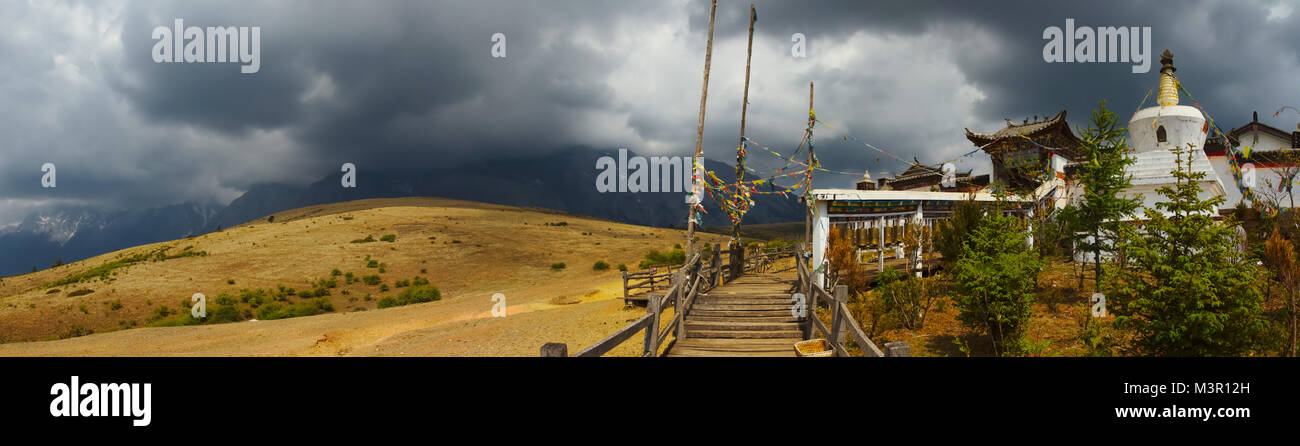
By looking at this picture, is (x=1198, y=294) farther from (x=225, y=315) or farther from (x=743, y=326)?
(x=225, y=315)

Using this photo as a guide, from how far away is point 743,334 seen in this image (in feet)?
33.5

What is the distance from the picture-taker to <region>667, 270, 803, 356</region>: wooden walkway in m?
9.42

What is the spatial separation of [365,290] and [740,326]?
35.9 metres

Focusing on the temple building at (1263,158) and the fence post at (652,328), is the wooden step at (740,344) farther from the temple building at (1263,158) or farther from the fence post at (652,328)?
the temple building at (1263,158)

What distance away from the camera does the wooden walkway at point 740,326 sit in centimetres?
942

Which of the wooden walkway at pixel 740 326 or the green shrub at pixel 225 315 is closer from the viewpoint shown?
the wooden walkway at pixel 740 326

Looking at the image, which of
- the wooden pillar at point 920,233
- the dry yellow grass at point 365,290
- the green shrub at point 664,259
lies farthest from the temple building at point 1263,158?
the green shrub at point 664,259

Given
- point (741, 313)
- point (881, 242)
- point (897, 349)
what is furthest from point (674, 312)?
point (881, 242)

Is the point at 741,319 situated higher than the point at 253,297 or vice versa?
the point at 741,319

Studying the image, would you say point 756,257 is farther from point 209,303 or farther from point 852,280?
point 209,303

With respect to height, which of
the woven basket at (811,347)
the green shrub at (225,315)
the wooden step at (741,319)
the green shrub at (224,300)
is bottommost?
the green shrub at (225,315)

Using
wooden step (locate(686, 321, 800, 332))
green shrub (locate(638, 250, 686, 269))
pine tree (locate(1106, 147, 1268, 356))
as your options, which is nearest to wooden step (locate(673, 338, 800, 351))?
wooden step (locate(686, 321, 800, 332))
